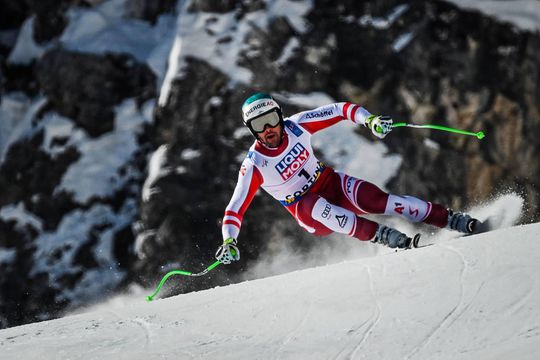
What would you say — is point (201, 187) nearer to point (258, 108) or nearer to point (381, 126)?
point (258, 108)

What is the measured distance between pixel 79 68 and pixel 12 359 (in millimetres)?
13084

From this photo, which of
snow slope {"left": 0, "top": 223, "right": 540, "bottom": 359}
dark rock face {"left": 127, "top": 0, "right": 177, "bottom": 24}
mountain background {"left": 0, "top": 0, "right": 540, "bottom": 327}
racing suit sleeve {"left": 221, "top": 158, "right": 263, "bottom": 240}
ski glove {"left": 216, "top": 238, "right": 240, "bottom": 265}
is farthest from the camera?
dark rock face {"left": 127, "top": 0, "right": 177, "bottom": 24}

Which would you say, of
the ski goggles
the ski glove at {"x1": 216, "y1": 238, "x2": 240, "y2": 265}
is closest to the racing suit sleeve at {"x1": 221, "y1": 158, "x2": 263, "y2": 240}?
the ski glove at {"x1": 216, "y1": 238, "x2": 240, "y2": 265}

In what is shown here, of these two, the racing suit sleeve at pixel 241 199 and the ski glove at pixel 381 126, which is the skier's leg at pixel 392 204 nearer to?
the ski glove at pixel 381 126

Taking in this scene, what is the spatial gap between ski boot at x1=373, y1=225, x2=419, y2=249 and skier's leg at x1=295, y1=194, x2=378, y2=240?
0.05 meters

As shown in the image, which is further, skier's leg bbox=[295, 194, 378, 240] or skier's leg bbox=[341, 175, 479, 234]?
skier's leg bbox=[295, 194, 378, 240]

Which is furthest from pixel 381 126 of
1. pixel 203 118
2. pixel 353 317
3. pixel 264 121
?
pixel 203 118

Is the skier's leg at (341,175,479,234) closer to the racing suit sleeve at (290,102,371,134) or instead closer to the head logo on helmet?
the racing suit sleeve at (290,102,371,134)

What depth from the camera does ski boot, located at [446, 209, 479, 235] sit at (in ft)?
17.9

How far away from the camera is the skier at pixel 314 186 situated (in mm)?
5551

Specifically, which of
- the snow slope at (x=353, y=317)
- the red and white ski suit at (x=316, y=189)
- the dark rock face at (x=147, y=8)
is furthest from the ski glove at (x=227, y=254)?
the dark rock face at (x=147, y=8)

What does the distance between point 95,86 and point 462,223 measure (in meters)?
12.2

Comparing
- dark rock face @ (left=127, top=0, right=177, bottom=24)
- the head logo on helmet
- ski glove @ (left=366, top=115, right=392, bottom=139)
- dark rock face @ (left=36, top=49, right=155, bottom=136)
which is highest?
ski glove @ (left=366, top=115, right=392, bottom=139)

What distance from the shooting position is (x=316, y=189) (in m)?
6.04
